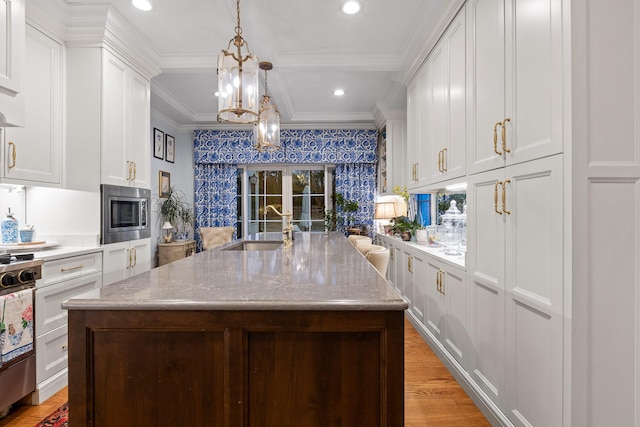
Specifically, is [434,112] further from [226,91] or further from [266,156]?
[266,156]

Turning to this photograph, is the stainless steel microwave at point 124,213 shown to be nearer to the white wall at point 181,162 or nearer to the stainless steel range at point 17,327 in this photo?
the stainless steel range at point 17,327

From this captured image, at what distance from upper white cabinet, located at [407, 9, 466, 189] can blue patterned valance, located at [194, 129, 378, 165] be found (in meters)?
2.22

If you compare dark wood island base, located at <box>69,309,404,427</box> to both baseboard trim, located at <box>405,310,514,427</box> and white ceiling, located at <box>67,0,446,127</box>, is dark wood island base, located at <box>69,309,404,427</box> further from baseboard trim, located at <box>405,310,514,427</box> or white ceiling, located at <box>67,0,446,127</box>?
white ceiling, located at <box>67,0,446,127</box>

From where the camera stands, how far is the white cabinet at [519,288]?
1.37 m

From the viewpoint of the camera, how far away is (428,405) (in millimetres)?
2076

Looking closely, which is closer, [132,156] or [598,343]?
[598,343]

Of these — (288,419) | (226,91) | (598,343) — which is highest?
(226,91)

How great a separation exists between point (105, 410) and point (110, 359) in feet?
0.51

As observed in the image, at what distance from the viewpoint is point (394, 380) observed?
0.99 m

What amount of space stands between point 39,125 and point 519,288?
330cm

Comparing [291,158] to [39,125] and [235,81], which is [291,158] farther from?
[235,81]

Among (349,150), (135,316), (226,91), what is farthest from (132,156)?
(349,150)

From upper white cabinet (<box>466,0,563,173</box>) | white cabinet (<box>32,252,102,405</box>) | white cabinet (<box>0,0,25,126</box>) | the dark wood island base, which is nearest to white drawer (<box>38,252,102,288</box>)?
white cabinet (<box>32,252,102,405</box>)

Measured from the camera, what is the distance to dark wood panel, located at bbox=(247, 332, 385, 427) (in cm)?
102
